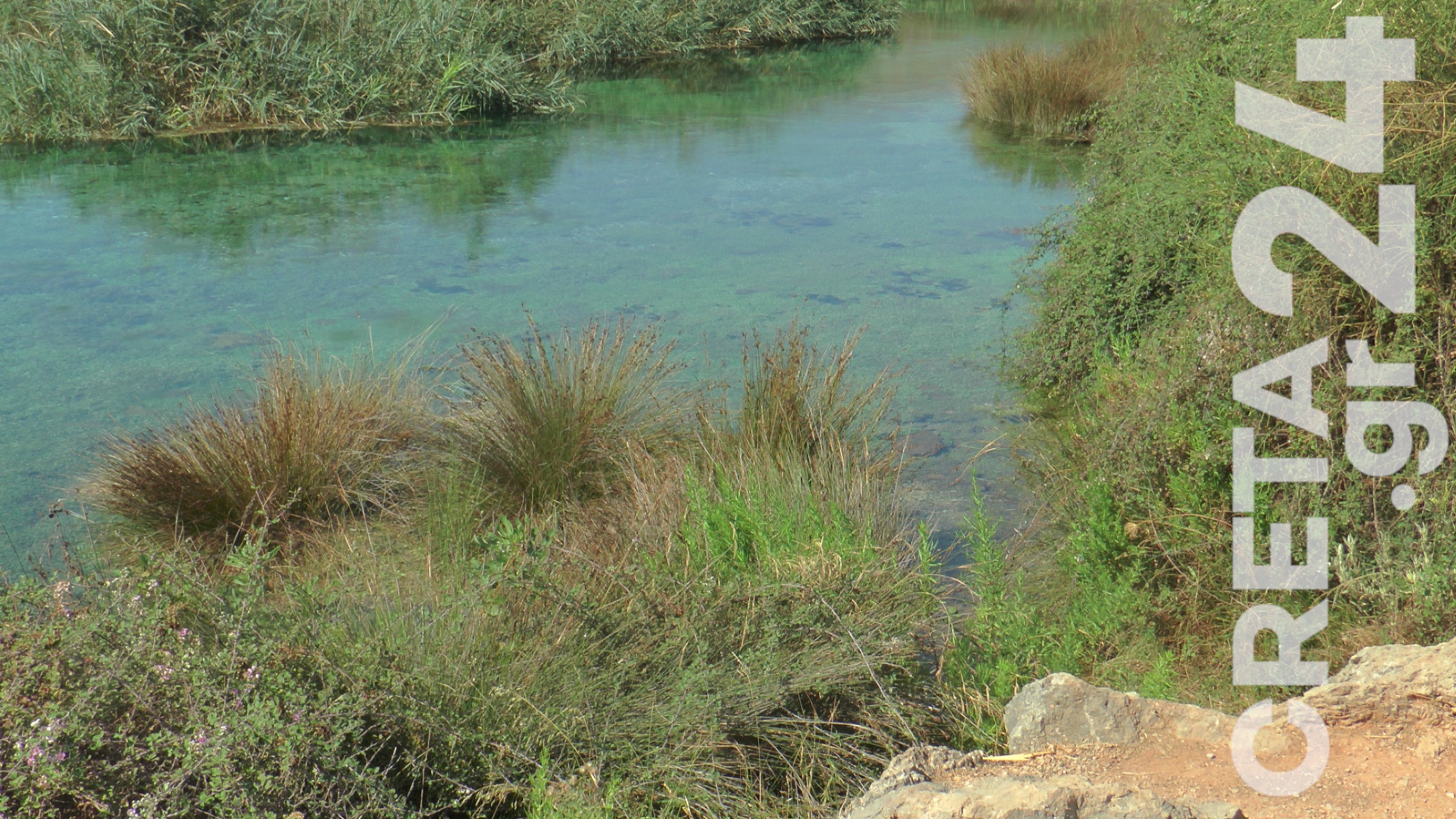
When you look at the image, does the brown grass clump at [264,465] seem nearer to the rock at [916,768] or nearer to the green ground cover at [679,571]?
the green ground cover at [679,571]

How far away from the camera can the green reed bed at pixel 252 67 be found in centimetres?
906

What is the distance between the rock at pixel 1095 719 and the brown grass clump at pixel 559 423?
170cm

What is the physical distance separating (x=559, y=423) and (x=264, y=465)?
85cm

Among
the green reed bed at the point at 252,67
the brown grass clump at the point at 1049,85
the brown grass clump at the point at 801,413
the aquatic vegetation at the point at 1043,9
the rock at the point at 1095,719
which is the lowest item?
the rock at the point at 1095,719

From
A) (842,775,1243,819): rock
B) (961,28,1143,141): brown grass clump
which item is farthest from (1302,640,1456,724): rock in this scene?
(961,28,1143,141): brown grass clump

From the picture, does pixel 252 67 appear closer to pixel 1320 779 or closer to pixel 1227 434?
pixel 1227 434

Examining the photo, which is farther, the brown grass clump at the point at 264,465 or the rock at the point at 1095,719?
the brown grass clump at the point at 264,465

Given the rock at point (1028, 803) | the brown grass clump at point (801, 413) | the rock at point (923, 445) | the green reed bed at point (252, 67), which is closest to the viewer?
the rock at point (1028, 803)

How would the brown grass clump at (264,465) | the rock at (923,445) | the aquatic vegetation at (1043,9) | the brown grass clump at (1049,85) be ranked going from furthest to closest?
the aquatic vegetation at (1043,9)
the brown grass clump at (1049,85)
the rock at (923,445)
the brown grass clump at (264,465)

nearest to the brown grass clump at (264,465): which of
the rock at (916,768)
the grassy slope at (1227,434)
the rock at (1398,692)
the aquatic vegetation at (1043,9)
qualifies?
the grassy slope at (1227,434)

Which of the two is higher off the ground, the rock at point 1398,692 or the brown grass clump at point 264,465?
the brown grass clump at point 264,465

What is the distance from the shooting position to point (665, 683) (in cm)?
241

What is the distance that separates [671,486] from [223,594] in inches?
47.4

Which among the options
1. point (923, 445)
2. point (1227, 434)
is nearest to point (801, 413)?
point (923, 445)
